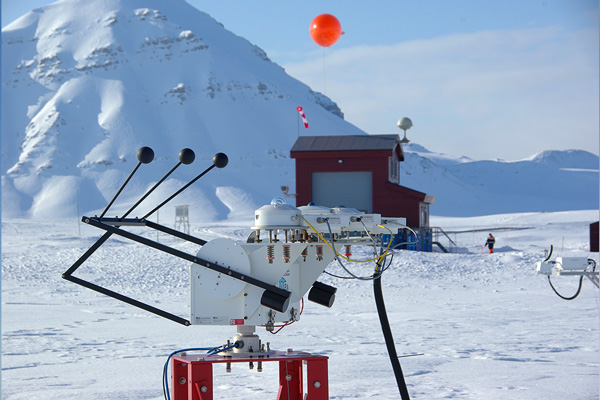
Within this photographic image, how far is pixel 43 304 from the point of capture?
18.5 metres

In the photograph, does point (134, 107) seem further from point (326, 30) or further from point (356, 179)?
point (326, 30)

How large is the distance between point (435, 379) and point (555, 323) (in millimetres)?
5966

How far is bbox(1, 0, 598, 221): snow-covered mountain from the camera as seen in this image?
99.2 metres

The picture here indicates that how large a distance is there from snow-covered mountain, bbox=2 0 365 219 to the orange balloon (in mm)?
68986

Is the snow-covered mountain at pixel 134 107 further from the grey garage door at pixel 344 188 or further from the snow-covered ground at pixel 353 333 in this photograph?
the snow-covered ground at pixel 353 333

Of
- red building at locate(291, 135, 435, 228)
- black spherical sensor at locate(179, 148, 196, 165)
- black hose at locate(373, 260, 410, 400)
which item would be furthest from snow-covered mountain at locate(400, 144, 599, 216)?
black spherical sensor at locate(179, 148, 196, 165)

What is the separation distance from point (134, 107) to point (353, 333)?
107 m

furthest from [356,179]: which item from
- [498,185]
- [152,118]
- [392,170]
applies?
[498,185]

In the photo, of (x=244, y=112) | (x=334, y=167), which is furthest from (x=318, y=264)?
(x=244, y=112)

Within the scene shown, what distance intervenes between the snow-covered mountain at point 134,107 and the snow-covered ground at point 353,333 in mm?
65591

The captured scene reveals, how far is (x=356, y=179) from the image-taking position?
33.4m

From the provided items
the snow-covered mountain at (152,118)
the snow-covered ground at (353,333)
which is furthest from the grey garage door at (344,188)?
the snow-covered mountain at (152,118)

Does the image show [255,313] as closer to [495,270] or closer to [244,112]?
[495,270]

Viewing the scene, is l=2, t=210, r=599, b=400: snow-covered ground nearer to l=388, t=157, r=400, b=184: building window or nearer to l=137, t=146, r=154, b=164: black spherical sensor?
l=137, t=146, r=154, b=164: black spherical sensor
